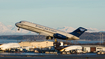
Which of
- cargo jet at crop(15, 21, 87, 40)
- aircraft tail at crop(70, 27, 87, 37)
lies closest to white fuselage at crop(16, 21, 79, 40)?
cargo jet at crop(15, 21, 87, 40)

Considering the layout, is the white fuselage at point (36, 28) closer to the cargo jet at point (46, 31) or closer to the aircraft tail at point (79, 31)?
the cargo jet at point (46, 31)

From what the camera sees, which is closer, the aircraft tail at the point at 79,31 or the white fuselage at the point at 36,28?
the white fuselage at the point at 36,28

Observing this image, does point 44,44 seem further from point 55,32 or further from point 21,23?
point 21,23

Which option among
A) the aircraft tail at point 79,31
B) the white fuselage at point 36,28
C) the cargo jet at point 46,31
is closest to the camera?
the white fuselage at point 36,28

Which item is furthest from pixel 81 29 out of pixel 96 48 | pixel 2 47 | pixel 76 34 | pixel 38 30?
pixel 2 47

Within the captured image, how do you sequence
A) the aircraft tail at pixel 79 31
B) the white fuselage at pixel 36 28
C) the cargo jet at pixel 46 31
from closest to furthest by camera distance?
the white fuselage at pixel 36 28
the cargo jet at pixel 46 31
the aircraft tail at pixel 79 31

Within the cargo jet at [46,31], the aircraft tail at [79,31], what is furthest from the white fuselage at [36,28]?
the aircraft tail at [79,31]

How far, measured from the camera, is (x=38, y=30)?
126312 millimetres

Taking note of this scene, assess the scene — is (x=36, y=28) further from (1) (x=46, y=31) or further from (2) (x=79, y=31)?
(2) (x=79, y=31)

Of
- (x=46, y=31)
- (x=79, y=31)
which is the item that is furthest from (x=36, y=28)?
(x=79, y=31)

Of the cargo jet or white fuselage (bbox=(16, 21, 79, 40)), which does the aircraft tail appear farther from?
white fuselage (bbox=(16, 21, 79, 40))

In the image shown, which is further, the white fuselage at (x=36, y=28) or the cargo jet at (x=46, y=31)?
the cargo jet at (x=46, y=31)

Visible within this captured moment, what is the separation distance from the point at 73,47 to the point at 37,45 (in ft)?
134

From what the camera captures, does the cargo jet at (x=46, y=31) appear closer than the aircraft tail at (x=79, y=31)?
Yes
